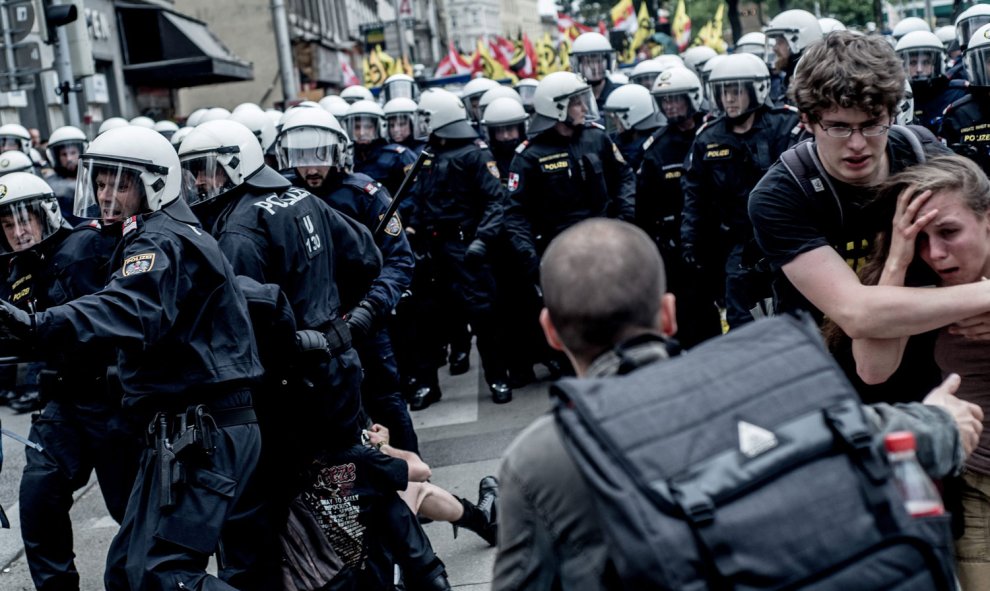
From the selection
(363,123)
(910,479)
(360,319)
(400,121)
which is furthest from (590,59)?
(910,479)

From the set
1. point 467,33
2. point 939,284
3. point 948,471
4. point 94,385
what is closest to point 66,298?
point 94,385

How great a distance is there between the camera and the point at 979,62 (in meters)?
7.20

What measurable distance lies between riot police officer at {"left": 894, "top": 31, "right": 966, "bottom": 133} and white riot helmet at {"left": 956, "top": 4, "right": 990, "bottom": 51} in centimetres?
26

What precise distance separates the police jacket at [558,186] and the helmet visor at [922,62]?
3.05 metres

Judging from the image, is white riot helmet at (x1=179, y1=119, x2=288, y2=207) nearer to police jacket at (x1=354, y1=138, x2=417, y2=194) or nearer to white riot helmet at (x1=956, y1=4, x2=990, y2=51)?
police jacket at (x1=354, y1=138, x2=417, y2=194)

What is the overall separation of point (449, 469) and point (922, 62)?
5.81m

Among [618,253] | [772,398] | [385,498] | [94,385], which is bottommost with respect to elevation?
[385,498]

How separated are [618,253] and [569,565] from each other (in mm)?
502

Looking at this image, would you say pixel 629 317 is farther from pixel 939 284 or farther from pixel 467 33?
pixel 467 33

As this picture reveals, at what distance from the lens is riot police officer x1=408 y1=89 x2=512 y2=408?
908 centimetres

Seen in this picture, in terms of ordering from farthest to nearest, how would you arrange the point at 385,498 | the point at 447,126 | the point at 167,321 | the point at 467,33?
the point at 467,33 → the point at 447,126 → the point at 385,498 → the point at 167,321

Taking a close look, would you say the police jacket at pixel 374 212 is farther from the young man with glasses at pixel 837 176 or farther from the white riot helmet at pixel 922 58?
the white riot helmet at pixel 922 58

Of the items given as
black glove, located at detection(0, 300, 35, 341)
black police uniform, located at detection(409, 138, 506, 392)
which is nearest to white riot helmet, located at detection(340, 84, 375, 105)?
black police uniform, located at detection(409, 138, 506, 392)

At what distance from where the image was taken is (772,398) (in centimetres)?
187
